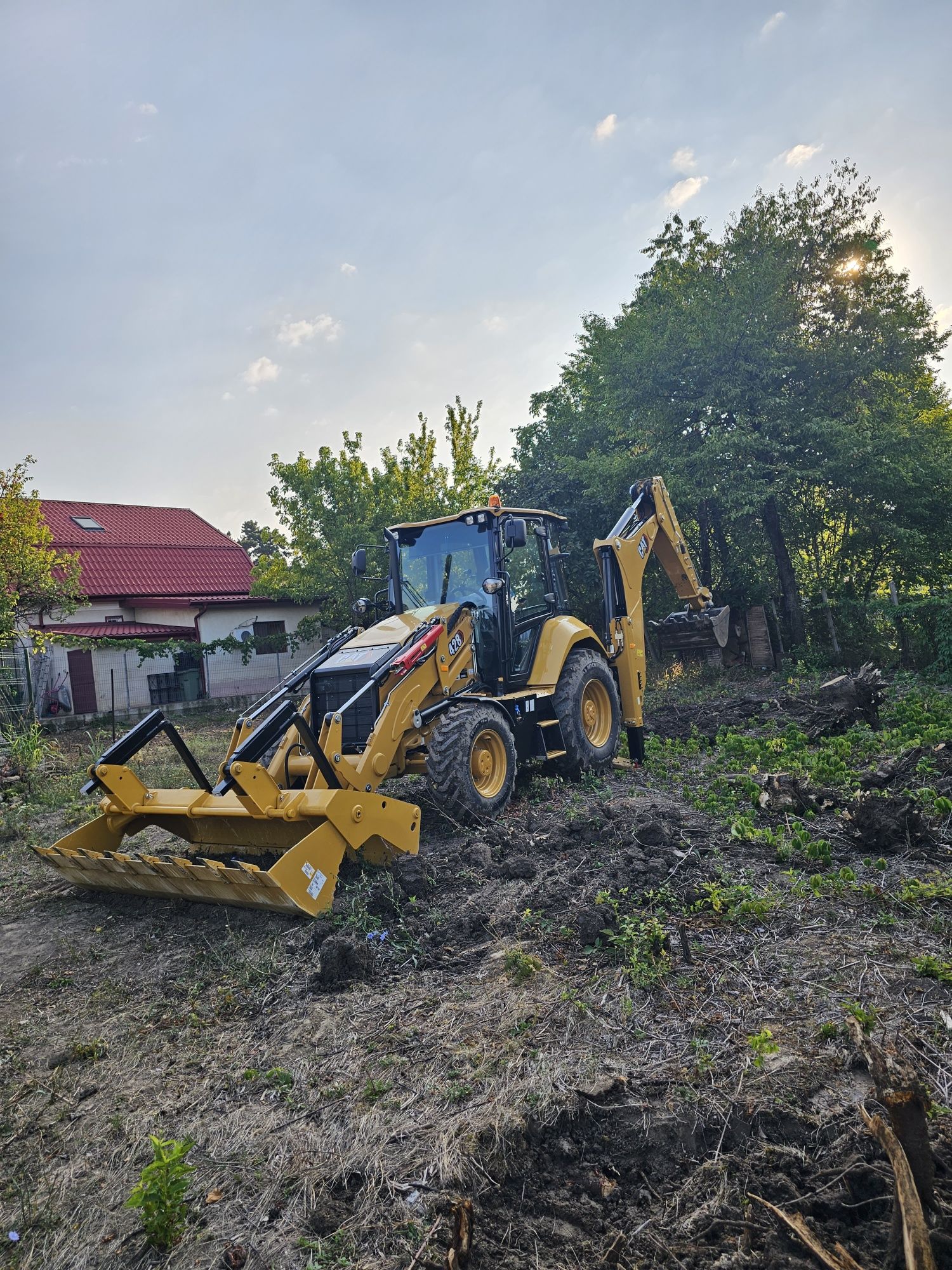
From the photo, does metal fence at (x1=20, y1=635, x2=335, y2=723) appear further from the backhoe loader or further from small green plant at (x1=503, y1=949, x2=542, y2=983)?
A: small green plant at (x1=503, y1=949, x2=542, y2=983)

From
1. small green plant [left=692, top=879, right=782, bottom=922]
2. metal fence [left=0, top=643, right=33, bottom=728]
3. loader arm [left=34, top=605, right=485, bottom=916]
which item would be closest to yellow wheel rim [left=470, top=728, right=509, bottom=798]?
loader arm [left=34, top=605, right=485, bottom=916]

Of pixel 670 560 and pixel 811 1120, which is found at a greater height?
pixel 670 560

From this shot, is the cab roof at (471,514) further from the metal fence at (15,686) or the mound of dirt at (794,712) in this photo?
the metal fence at (15,686)

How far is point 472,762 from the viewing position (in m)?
6.56

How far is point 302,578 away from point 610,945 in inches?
639

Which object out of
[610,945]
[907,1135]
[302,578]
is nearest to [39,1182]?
[610,945]

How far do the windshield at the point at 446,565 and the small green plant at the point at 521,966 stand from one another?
4.12 metres

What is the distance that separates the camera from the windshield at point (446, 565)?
25.2ft

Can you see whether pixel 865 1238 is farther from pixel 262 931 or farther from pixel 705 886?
pixel 262 931

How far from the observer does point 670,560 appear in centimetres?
1038

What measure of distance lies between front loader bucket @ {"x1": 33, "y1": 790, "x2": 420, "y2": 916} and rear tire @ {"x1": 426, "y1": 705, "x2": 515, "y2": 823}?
2.31 ft

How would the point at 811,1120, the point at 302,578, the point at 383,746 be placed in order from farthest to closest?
1. the point at 302,578
2. the point at 383,746
3. the point at 811,1120

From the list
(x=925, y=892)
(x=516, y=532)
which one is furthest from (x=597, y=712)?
(x=925, y=892)

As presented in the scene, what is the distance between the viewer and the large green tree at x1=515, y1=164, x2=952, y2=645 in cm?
1581
